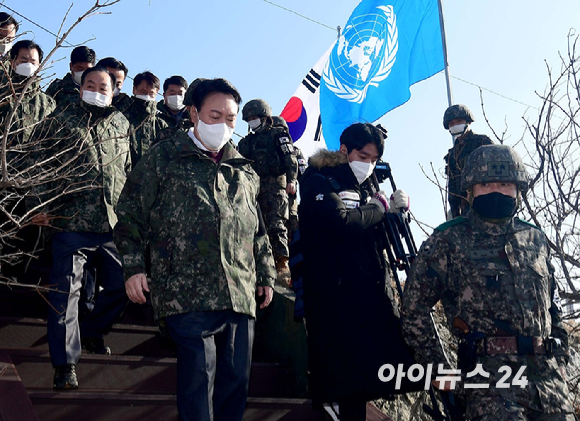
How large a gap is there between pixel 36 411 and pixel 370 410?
2045 mm

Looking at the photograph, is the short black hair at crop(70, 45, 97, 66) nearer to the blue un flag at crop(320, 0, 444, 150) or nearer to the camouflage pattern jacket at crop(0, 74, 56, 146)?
the camouflage pattern jacket at crop(0, 74, 56, 146)

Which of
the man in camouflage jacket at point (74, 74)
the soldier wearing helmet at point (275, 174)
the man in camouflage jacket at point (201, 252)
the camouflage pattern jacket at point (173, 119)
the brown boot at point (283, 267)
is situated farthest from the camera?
the soldier wearing helmet at point (275, 174)

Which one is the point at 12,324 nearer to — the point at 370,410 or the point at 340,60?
the point at 370,410

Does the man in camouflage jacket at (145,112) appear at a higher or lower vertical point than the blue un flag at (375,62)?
lower

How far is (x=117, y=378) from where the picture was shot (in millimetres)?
4035

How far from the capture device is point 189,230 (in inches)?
118

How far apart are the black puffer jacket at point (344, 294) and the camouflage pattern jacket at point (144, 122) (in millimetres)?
2533

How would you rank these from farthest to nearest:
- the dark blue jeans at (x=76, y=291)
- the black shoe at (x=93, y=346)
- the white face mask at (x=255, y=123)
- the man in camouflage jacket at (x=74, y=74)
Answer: the white face mask at (x=255, y=123), the man in camouflage jacket at (x=74, y=74), the black shoe at (x=93, y=346), the dark blue jeans at (x=76, y=291)

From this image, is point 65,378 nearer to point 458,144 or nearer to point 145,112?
point 145,112

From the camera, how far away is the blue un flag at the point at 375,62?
884cm

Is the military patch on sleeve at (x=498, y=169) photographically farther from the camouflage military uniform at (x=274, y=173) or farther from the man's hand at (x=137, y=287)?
the camouflage military uniform at (x=274, y=173)

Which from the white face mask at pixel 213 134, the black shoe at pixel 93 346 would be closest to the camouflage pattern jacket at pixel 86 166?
the black shoe at pixel 93 346

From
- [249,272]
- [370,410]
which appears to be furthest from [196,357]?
[370,410]

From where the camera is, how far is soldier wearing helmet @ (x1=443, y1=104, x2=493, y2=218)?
598cm
